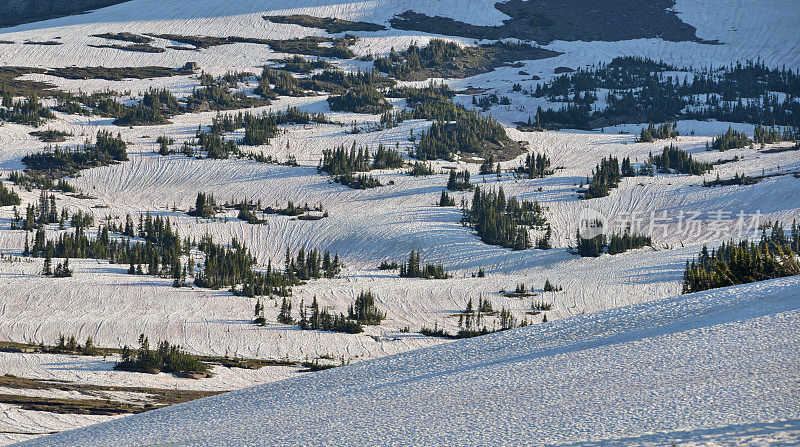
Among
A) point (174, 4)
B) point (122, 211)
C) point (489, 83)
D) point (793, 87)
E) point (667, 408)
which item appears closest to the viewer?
point (667, 408)

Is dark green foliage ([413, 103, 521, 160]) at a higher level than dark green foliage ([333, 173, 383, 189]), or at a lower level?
higher

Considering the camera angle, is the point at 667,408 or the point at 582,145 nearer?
the point at 667,408

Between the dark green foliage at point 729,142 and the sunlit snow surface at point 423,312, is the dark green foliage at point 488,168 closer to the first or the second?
the sunlit snow surface at point 423,312

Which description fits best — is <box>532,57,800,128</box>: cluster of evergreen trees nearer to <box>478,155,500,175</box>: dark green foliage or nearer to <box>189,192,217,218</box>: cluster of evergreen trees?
<box>478,155,500,175</box>: dark green foliage

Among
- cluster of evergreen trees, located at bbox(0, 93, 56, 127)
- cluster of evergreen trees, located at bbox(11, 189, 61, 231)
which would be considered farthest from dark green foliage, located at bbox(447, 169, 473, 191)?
cluster of evergreen trees, located at bbox(0, 93, 56, 127)

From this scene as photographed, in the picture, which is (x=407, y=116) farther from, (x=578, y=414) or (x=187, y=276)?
(x=578, y=414)

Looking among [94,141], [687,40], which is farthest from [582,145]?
[687,40]
